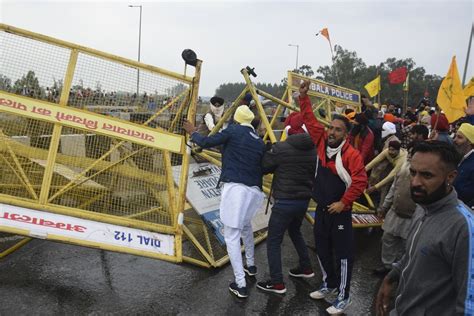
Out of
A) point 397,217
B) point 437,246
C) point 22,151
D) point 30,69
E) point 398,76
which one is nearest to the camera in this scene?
point 437,246

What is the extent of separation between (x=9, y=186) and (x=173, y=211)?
6.11ft

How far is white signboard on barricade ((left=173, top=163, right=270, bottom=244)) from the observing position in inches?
193

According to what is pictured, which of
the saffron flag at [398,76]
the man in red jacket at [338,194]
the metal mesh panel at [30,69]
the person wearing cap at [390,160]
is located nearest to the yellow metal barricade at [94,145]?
the metal mesh panel at [30,69]

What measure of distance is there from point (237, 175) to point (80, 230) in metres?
1.63

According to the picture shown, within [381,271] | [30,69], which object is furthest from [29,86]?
[381,271]

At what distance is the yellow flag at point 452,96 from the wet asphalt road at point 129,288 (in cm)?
238

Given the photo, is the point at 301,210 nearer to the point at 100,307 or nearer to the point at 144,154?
the point at 144,154

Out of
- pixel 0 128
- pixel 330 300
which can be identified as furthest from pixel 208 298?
pixel 0 128

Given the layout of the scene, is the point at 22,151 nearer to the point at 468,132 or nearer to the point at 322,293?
the point at 322,293

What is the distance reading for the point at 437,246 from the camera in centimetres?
173

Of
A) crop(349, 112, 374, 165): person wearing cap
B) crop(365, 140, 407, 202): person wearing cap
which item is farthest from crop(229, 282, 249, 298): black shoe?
crop(349, 112, 374, 165): person wearing cap

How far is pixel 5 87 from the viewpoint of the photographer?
3.58 metres

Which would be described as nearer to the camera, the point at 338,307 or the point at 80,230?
the point at 80,230

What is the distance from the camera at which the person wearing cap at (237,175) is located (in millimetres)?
3969
